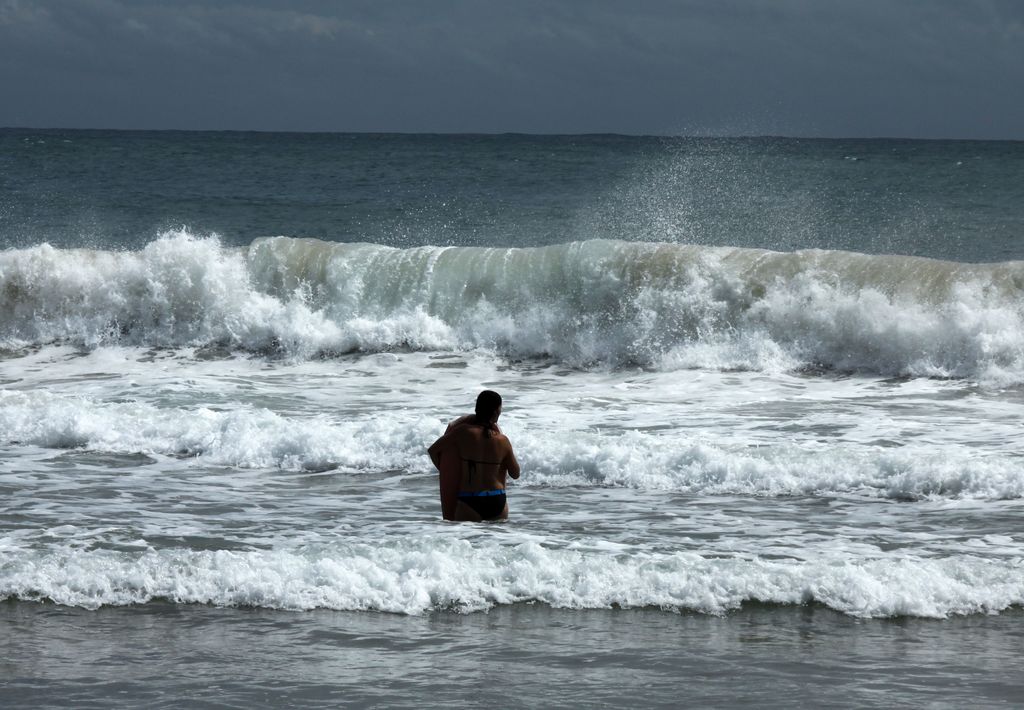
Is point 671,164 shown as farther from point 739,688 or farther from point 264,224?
point 739,688

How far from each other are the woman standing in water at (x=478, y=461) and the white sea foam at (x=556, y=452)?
238cm

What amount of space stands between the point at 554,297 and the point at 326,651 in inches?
452

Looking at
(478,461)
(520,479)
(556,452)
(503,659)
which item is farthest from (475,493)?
(556,452)

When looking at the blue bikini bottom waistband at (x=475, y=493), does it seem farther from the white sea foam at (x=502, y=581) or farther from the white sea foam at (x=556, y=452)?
the white sea foam at (x=556, y=452)

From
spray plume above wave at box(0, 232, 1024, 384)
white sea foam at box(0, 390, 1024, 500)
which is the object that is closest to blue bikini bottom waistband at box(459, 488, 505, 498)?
white sea foam at box(0, 390, 1024, 500)

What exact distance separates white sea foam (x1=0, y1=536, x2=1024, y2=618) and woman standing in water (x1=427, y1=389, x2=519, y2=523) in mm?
310

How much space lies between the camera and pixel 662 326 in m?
16.5

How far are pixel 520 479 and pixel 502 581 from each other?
307 cm

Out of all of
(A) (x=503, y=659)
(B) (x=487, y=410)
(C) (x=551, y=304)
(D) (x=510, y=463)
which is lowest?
(A) (x=503, y=659)

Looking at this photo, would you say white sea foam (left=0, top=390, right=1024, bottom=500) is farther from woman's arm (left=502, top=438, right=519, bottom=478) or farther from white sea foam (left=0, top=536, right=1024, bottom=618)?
woman's arm (left=502, top=438, right=519, bottom=478)

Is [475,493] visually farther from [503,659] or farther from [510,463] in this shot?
[503,659]

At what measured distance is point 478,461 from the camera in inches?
309

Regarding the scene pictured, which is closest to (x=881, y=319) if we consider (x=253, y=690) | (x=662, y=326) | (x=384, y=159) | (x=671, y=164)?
(x=662, y=326)

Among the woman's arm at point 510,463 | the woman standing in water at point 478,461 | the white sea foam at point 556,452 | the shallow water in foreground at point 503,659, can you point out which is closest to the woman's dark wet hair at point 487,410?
the woman standing in water at point 478,461
